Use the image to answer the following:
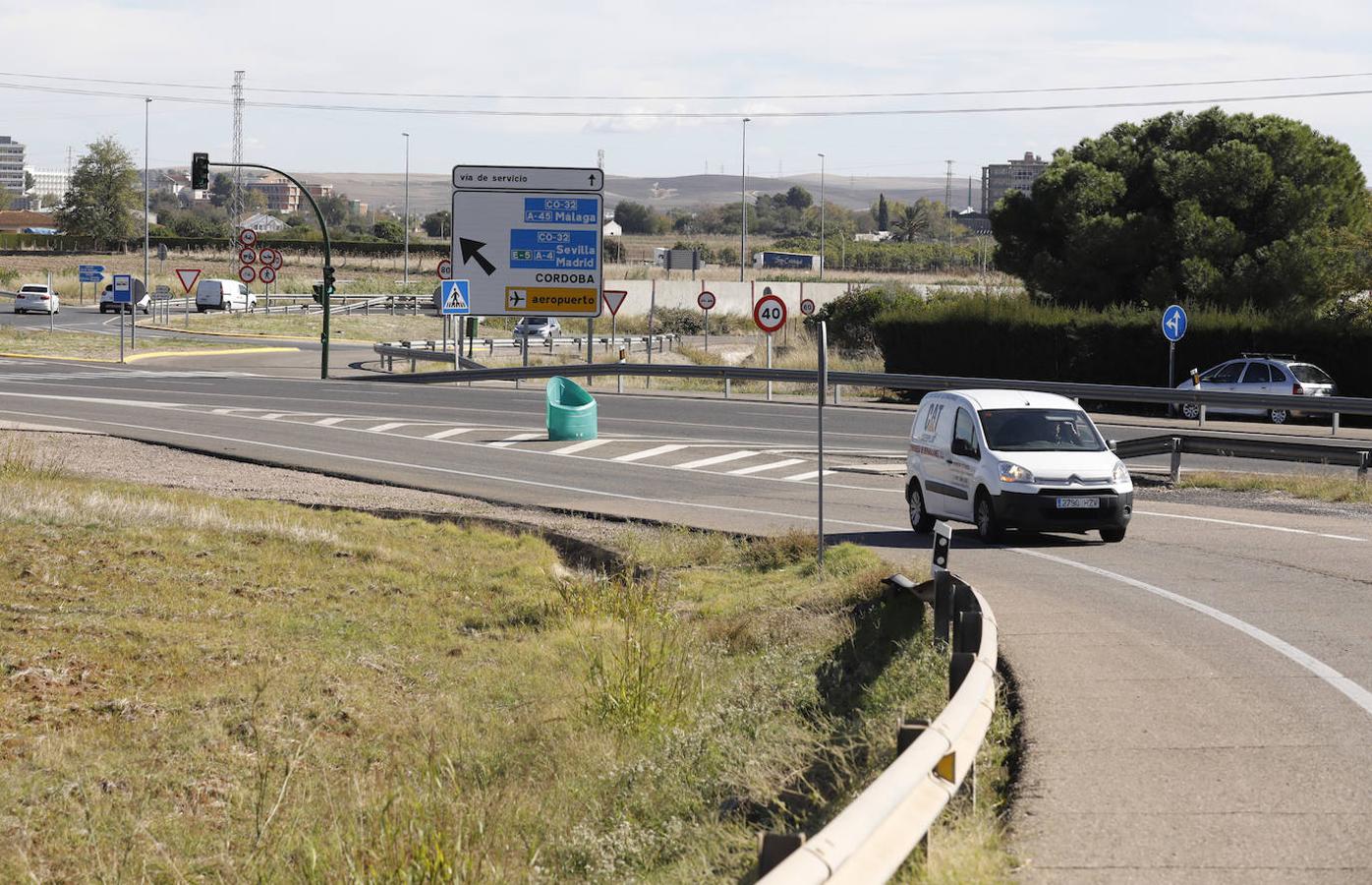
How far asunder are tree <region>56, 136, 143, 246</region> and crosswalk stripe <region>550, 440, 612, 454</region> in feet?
348

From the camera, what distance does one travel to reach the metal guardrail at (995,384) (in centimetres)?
3052

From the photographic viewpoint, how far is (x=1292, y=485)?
23.0 meters

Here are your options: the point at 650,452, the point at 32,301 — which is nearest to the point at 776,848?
the point at 650,452

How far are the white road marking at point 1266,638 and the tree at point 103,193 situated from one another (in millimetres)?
123174

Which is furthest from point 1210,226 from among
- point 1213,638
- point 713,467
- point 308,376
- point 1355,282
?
point 1213,638

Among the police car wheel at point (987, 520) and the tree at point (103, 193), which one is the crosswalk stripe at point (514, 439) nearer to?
the police car wheel at point (987, 520)

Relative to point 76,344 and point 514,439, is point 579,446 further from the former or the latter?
point 76,344

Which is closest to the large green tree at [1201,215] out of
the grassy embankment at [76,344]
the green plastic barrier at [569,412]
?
the green plastic barrier at [569,412]

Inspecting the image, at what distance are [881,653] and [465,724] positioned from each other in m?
3.20

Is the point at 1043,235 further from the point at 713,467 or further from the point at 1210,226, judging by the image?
the point at 713,467

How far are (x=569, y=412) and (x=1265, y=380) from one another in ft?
60.1

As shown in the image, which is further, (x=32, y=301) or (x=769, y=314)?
(x=32, y=301)

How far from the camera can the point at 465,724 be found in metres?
11.0

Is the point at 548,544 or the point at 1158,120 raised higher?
the point at 1158,120
